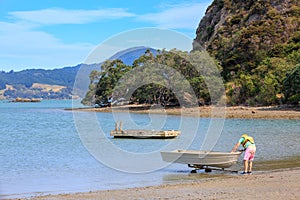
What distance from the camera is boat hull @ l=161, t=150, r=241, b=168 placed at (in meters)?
22.4

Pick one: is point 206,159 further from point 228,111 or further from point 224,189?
point 228,111

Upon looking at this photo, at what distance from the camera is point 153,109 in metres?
93.8

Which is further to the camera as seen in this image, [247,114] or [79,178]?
[247,114]

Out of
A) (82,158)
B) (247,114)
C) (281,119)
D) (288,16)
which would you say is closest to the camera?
(82,158)

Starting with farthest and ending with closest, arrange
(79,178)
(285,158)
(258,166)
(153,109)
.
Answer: (153,109) → (285,158) → (258,166) → (79,178)

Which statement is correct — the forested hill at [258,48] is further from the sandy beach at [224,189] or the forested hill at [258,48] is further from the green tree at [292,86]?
the sandy beach at [224,189]

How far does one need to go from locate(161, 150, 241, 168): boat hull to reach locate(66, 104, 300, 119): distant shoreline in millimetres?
41940

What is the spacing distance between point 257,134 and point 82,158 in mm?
19178

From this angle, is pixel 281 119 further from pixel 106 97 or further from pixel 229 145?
pixel 106 97

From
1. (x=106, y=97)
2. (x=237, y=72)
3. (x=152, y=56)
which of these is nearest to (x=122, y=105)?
(x=106, y=97)

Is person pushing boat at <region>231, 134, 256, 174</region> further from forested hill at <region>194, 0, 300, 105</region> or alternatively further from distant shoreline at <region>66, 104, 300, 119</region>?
forested hill at <region>194, 0, 300, 105</region>

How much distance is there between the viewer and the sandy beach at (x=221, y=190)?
53.0 feet

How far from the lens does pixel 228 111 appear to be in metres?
75.4

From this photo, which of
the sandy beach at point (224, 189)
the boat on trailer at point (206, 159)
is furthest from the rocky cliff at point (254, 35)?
the sandy beach at point (224, 189)
